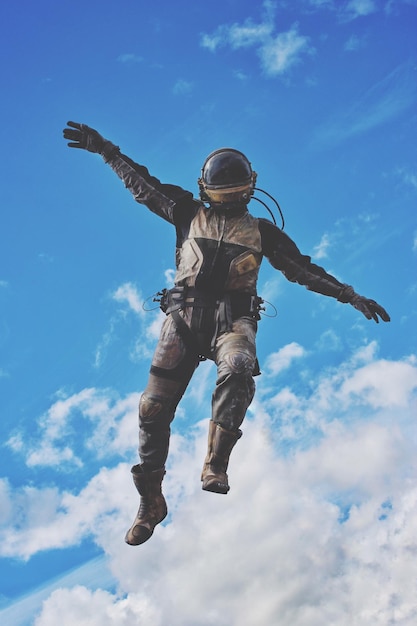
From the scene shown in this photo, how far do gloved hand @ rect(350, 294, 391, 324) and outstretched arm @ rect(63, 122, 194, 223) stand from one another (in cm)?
246

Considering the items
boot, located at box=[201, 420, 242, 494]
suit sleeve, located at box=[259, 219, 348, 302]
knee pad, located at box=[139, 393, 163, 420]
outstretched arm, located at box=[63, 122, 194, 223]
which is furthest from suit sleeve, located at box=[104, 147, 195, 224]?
boot, located at box=[201, 420, 242, 494]

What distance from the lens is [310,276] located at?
10992 mm

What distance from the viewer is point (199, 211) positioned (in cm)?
1065

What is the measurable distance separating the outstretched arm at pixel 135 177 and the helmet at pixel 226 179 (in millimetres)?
384

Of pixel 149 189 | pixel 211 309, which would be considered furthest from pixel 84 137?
pixel 211 309

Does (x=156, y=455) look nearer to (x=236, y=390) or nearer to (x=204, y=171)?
(x=236, y=390)

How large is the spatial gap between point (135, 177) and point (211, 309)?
7.20 feet

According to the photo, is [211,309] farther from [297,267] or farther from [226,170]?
[226,170]

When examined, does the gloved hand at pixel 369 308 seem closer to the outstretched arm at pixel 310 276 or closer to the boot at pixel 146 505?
the outstretched arm at pixel 310 276

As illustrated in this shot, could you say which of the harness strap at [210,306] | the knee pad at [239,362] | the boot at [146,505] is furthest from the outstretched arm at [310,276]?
the boot at [146,505]

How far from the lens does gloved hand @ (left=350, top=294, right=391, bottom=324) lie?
35.9 ft

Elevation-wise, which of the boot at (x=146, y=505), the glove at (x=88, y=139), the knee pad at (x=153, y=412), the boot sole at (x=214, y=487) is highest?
the glove at (x=88, y=139)

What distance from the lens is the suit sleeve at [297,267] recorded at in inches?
427

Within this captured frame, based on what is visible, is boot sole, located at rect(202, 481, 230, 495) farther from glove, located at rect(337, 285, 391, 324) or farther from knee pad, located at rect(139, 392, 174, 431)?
glove, located at rect(337, 285, 391, 324)
